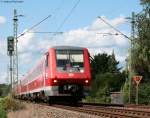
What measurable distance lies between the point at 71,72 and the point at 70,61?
78 centimetres

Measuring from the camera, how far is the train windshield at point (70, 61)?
1283 inches

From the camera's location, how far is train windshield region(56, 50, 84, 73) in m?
32.6

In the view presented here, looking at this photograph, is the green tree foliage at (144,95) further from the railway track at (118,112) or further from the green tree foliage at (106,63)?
the green tree foliage at (106,63)

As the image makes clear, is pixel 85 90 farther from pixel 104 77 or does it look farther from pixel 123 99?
pixel 104 77

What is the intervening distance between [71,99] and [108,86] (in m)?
40.8

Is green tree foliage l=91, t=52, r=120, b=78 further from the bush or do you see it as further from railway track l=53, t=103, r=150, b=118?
railway track l=53, t=103, r=150, b=118

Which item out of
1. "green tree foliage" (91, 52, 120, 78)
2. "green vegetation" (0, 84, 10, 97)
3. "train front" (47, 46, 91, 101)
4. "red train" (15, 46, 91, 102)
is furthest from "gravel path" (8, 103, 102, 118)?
"green tree foliage" (91, 52, 120, 78)

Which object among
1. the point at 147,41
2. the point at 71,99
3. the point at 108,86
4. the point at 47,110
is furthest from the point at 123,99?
the point at 47,110

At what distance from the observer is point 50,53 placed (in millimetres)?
33125

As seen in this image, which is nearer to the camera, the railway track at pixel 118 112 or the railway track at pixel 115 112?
the railway track at pixel 118 112

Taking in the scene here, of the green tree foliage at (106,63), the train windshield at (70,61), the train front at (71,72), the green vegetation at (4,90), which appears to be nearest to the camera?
the train front at (71,72)

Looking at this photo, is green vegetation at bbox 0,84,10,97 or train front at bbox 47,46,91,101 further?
green vegetation at bbox 0,84,10,97

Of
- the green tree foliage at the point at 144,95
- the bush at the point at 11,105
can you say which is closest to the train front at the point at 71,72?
the bush at the point at 11,105

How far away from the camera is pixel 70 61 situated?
3272 centimetres
